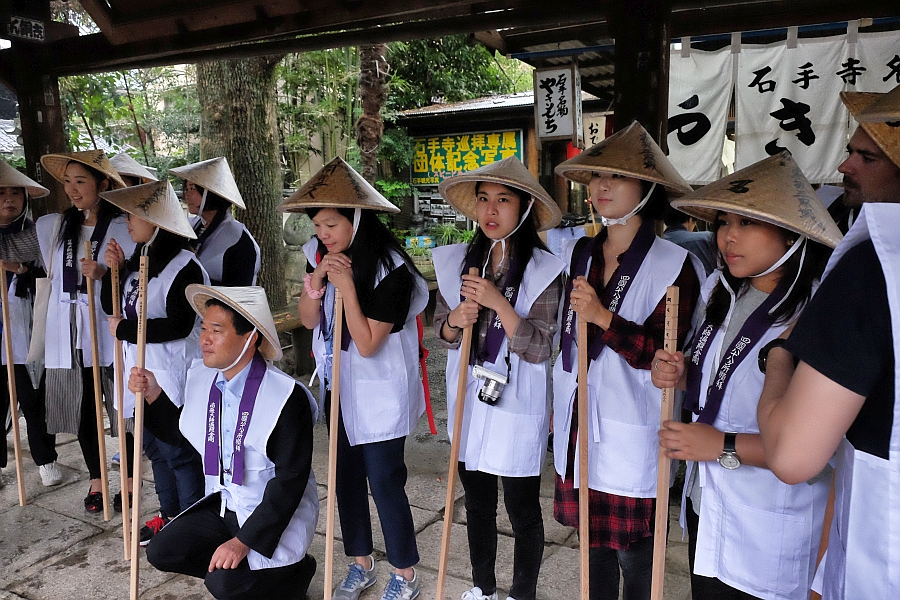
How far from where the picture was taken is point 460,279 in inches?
120

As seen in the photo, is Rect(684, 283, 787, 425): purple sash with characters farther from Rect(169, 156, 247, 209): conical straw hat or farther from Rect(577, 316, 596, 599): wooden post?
Rect(169, 156, 247, 209): conical straw hat

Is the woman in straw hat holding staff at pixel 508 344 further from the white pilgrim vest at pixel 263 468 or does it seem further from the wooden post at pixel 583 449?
the white pilgrim vest at pixel 263 468

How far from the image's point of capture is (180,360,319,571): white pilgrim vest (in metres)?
2.85

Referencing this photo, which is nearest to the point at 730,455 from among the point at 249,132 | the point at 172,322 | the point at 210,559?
the point at 210,559

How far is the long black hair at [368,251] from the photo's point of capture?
3076mm

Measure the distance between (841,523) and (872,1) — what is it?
14.2ft

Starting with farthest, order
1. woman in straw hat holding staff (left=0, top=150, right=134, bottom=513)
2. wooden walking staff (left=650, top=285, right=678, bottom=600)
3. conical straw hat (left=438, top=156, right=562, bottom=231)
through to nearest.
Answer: woman in straw hat holding staff (left=0, top=150, right=134, bottom=513)
conical straw hat (left=438, top=156, right=562, bottom=231)
wooden walking staff (left=650, top=285, right=678, bottom=600)

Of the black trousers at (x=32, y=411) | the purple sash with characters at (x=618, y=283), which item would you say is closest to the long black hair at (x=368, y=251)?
the purple sash with characters at (x=618, y=283)

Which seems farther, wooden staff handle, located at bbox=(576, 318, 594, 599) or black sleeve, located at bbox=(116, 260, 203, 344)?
black sleeve, located at bbox=(116, 260, 203, 344)

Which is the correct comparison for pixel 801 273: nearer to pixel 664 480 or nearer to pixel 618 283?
pixel 618 283

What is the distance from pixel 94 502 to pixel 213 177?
2.25 meters

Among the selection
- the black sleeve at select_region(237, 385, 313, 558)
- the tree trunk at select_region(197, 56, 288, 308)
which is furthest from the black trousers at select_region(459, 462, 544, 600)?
the tree trunk at select_region(197, 56, 288, 308)

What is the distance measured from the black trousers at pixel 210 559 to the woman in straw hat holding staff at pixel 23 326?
217cm

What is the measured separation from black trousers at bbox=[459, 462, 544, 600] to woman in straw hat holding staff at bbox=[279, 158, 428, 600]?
369 millimetres
